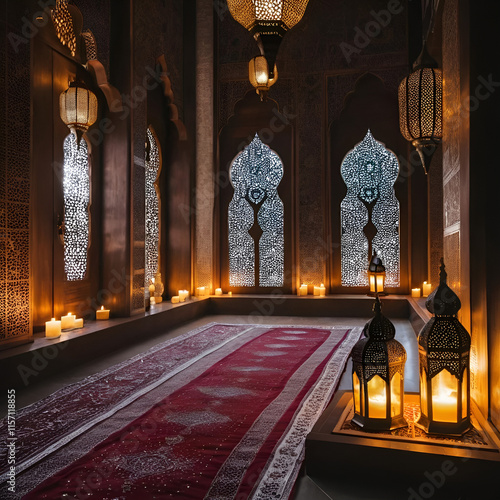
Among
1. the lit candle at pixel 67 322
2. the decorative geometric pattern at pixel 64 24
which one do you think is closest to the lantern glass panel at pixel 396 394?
the lit candle at pixel 67 322

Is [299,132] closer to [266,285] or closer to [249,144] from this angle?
[249,144]

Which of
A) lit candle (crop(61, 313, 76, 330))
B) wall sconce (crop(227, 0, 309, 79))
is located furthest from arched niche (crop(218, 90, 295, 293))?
wall sconce (crop(227, 0, 309, 79))

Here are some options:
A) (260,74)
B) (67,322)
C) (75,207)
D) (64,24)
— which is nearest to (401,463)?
(67,322)

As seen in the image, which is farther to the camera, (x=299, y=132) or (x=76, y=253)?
(x=299, y=132)

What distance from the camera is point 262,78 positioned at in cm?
422

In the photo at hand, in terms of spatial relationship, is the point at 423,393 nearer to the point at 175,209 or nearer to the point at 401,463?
the point at 401,463

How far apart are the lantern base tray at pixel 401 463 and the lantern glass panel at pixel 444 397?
0.21 ft

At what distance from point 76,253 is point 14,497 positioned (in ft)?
8.42

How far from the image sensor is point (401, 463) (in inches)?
56.8

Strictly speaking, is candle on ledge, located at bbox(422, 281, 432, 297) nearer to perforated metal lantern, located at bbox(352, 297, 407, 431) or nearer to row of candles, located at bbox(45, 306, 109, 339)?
row of candles, located at bbox(45, 306, 109, 339)

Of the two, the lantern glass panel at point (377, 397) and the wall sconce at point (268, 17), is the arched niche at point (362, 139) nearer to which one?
the wall sconce at point (268, 17)

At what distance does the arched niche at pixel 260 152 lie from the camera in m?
5.65

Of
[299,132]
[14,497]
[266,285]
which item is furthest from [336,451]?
[299,132]

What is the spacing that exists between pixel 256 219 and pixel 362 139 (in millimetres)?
1545
